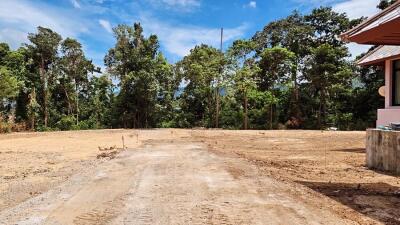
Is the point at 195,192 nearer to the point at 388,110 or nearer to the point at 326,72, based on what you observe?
the point at 388,110

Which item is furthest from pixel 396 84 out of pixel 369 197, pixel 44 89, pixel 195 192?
pixel 44 89

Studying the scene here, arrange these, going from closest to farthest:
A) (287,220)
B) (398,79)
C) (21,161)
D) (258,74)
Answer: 1. (287,220)
2. (21,161)
3. (398,79)
4. (258,74)

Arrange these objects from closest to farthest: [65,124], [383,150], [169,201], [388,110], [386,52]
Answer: [169,201] → [383,150] → [388,110] → [386,52] → [65,124]

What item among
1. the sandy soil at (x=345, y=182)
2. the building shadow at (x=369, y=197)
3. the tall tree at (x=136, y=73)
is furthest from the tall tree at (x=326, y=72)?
the building shadow at (x=369, y=197)

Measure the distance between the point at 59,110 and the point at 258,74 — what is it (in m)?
18.0

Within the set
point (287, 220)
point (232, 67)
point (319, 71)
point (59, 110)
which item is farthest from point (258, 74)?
point (287, 220)

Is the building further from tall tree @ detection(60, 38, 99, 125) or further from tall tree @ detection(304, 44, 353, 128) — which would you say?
tall tree @ detection(60, 38, 99, 125)

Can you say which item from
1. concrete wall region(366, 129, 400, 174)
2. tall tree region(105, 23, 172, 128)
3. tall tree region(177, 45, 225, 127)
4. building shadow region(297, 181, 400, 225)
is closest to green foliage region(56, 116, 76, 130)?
tall tree region(105, 23, 172, 128)

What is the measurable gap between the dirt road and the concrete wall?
323cm

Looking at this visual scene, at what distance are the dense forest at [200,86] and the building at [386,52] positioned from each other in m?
17.8

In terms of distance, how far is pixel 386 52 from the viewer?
1493 cm

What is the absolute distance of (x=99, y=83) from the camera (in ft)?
125

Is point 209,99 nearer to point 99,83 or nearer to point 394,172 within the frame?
point 99,83

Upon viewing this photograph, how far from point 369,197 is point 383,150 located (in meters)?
3.55
